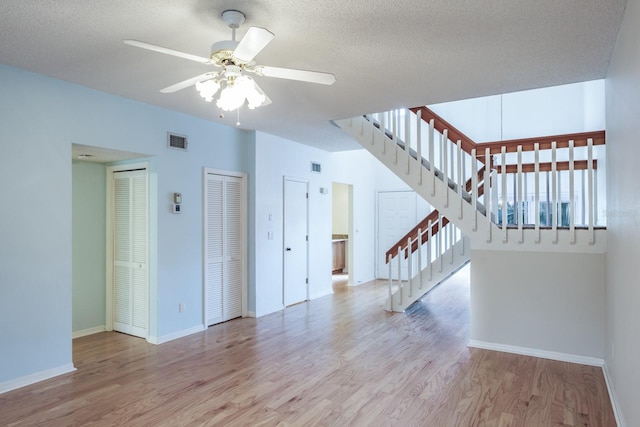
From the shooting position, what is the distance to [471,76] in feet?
11.0

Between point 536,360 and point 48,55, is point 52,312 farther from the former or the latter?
point 536,360

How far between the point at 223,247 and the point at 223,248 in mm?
13

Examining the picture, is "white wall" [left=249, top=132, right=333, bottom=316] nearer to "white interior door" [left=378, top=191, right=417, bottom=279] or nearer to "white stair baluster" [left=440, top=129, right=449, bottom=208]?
"white interior door" [left=378, top=191, right=417, bottom=279]

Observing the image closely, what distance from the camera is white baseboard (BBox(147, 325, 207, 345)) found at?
4293mm

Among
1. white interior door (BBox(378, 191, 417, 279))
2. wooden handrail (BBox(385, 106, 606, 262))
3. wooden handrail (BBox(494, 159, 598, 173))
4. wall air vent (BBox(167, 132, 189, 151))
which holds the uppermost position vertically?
wall air vent (BBox(167, 132, 189, 151))

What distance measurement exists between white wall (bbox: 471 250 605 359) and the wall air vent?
3418mm

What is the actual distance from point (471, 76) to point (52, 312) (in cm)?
414

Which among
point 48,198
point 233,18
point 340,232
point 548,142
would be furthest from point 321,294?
point 233,18

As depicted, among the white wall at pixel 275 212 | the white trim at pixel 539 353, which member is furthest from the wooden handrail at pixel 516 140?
the white wall at pixel 275 212

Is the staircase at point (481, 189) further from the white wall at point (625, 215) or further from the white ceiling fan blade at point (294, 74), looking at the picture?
the white ceiling fan blade at point (294, 74)

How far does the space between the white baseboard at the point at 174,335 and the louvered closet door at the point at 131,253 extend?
0.18 metres

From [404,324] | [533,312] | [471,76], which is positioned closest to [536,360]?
[533,312]

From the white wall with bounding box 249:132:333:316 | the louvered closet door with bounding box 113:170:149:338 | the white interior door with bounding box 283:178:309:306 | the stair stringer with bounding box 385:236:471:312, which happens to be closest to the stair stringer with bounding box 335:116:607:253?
the stair stringer with bounding box 385:236:471:312

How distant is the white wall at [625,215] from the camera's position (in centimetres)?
206
